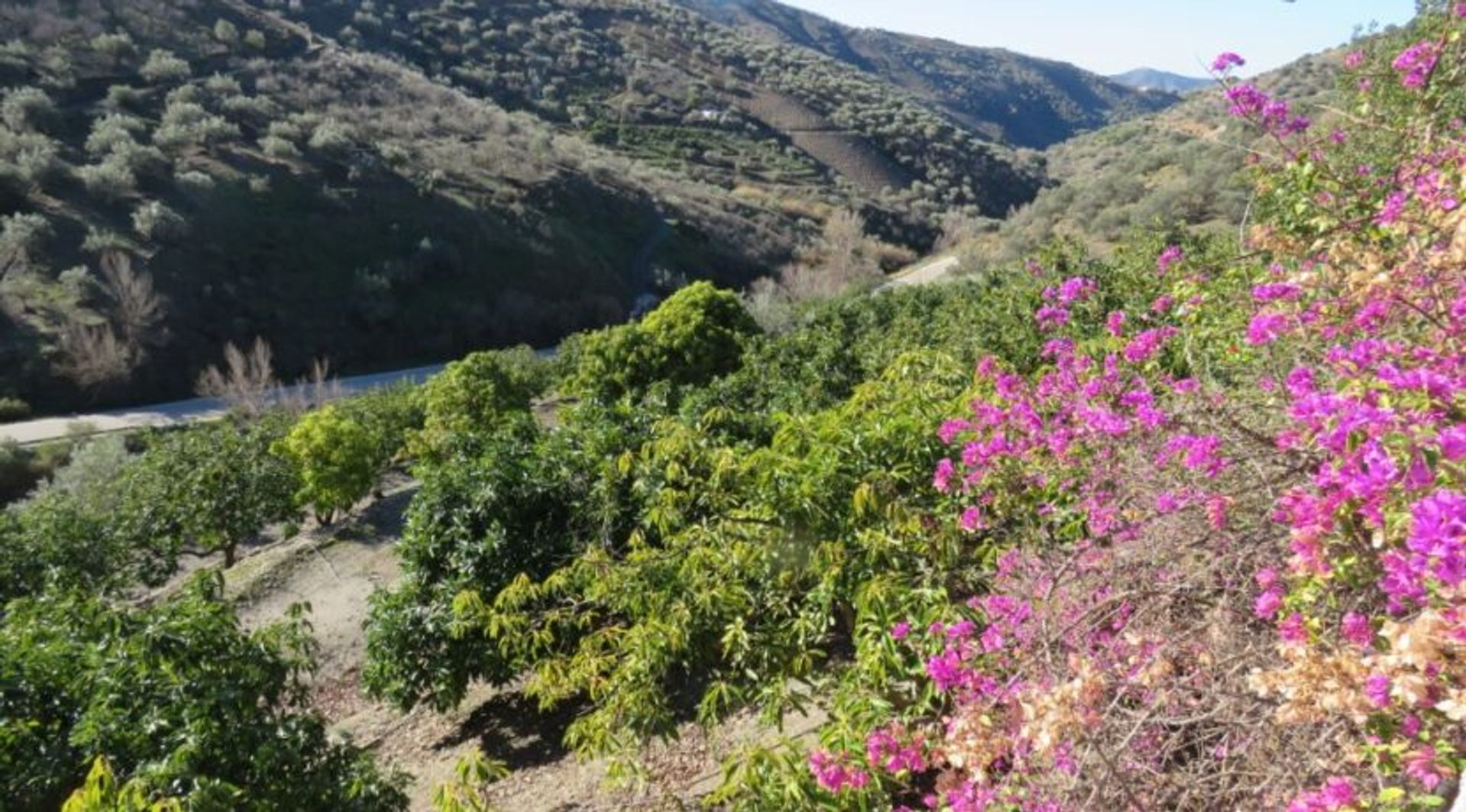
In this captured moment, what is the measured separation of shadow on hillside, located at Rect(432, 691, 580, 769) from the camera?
6637 millimetres

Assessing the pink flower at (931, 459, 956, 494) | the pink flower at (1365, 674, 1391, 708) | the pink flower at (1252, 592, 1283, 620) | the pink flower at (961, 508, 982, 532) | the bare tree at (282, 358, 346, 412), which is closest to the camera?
the pink flower at (1365, 674, 1391, 708)

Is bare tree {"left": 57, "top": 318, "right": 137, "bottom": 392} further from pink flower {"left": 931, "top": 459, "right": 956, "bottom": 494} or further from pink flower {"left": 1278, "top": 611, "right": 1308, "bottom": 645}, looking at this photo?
pink flower {"left": 1278, "top": 611, "right": 1308, "bottom": 645}

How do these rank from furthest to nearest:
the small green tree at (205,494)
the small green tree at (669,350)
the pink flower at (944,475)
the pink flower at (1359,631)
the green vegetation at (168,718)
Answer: the small green tree at (669,350) → the small green tree at (205,494) → the pink flower at (944,475) → the green vegetation at (168,718) → the pink flower at (1359,631)

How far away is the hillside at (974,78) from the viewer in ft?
375

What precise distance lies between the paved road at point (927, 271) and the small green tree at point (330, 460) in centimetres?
2745

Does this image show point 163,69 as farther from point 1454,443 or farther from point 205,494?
point 1454,443

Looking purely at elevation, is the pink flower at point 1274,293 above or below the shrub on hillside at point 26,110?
below

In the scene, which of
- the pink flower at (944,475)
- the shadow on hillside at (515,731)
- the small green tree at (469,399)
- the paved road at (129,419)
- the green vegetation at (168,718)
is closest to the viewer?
the green vegetation at (168,718)

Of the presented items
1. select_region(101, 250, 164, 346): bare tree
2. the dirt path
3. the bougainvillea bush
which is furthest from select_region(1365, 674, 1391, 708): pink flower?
select_region(101, 250, 164, 346): bare tree

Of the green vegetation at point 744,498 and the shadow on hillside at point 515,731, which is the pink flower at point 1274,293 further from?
the shadow on hillside at point 515,731

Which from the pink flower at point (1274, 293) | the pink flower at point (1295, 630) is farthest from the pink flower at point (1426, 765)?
the pink flower at point (1274, 293)

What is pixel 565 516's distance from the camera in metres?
7.02

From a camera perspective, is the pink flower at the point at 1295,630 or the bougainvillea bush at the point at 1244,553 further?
the pink flower at the point at 1295,630

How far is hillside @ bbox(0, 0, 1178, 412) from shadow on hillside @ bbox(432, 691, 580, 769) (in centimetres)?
2578
